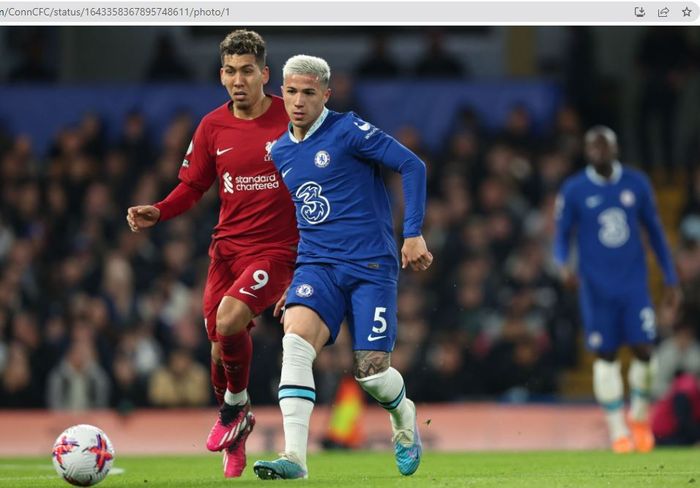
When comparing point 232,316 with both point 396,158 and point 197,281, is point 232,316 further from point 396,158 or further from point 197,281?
point 197,281

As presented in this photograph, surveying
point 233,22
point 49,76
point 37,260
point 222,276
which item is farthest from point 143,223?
point 49,76

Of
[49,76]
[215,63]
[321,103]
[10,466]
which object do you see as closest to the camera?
[321,103]

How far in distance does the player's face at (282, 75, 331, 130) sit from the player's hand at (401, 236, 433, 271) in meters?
0.93

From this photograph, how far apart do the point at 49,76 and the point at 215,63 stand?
2.54 metres

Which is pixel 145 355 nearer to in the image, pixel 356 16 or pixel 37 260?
pixel 37 260

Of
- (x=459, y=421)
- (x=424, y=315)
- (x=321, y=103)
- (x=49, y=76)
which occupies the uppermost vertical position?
(x=49, y=76)

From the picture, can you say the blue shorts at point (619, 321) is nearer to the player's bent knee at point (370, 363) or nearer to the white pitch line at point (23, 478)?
the player's bent knee at point (370, 363)

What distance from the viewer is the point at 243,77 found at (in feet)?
27.6

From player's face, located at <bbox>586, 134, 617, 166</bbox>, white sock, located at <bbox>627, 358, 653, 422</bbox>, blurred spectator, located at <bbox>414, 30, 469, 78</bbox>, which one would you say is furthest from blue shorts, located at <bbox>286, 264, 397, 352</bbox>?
blurred spectator, located at <bbox>414, 30, 469, 78</bbox>

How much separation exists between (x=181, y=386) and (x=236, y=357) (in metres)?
6.48

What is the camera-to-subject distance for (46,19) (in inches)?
323

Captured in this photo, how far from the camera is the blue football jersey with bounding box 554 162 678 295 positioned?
11984 mm

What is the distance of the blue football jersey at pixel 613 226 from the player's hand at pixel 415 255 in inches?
190

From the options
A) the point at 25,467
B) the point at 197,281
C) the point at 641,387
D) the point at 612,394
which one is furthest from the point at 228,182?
the point at 197,281
